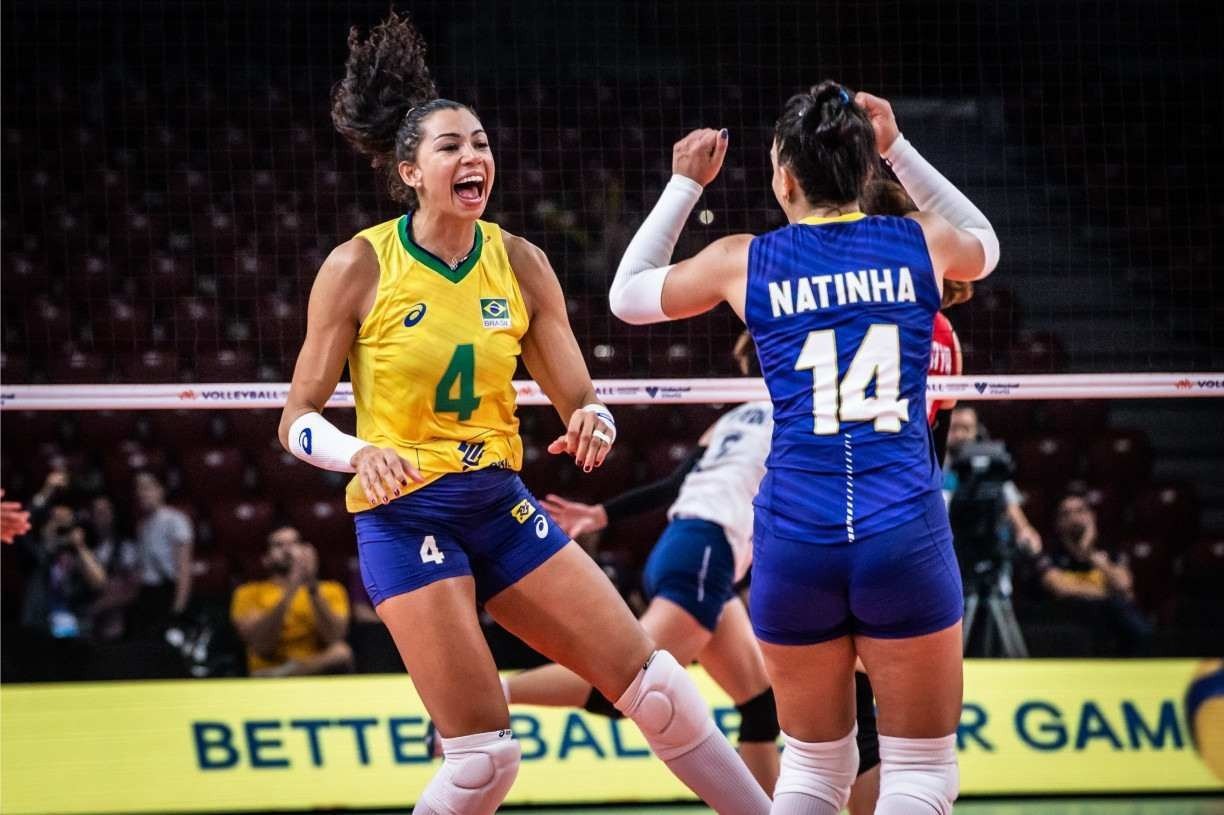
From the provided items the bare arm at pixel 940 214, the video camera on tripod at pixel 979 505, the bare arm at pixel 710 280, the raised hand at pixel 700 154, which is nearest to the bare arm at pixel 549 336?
the raised hand at pixel 700 154

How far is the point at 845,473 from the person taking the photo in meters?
3.35

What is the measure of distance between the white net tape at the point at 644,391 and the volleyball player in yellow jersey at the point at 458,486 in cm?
162

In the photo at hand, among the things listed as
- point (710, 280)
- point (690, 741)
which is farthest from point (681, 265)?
point (690, 741)

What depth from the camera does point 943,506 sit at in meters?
3.44

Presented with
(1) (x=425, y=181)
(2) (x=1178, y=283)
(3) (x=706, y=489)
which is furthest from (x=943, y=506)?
(2) (x=1178, y=283)

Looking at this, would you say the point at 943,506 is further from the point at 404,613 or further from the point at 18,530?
the point at 18,530

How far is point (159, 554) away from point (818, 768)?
21.0ft

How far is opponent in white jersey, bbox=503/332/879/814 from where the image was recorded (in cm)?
555

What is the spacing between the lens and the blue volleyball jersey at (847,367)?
132 inches

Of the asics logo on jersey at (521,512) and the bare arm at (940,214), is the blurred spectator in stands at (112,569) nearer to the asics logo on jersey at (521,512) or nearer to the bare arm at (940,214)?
the asics logo on jersey at (521,512)

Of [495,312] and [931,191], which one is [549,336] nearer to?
[495,312]

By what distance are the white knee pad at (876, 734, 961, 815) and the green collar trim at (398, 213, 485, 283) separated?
61.7 inches

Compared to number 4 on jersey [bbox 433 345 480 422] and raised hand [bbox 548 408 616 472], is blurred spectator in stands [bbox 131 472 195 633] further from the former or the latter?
raised hand [bbox 548 408 616 472]

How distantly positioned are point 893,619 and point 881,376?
0.52 m
